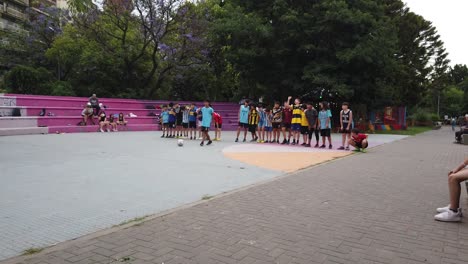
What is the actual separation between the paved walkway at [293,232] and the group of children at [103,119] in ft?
51.7

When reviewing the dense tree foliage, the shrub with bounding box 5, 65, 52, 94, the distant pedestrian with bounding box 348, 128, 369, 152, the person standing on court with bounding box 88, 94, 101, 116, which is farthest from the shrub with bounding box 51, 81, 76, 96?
the distant pedestrian with bounding box 348, 128, 369, 152

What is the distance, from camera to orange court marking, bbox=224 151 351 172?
31.6 ft

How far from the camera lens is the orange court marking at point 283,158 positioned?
9.63 m

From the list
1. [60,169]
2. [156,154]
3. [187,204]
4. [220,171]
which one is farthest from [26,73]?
[187,204]

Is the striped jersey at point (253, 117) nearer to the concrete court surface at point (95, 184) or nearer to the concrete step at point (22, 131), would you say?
the concrete court surface at point (95, 184)

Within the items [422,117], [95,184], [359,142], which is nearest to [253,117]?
[359,142]

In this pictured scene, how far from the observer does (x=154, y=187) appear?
22.3ft

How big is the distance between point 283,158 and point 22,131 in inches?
515

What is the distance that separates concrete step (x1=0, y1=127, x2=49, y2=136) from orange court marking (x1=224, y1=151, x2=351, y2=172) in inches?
430

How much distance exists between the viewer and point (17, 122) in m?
17.8

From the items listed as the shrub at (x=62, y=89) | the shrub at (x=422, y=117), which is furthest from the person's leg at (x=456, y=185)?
the shrub at (x=422, y=117)

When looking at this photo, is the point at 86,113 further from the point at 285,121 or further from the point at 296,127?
the point at 296,127

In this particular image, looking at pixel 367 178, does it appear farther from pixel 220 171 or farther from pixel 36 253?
pixel 36 253

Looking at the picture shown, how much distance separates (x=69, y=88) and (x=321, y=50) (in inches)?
733
